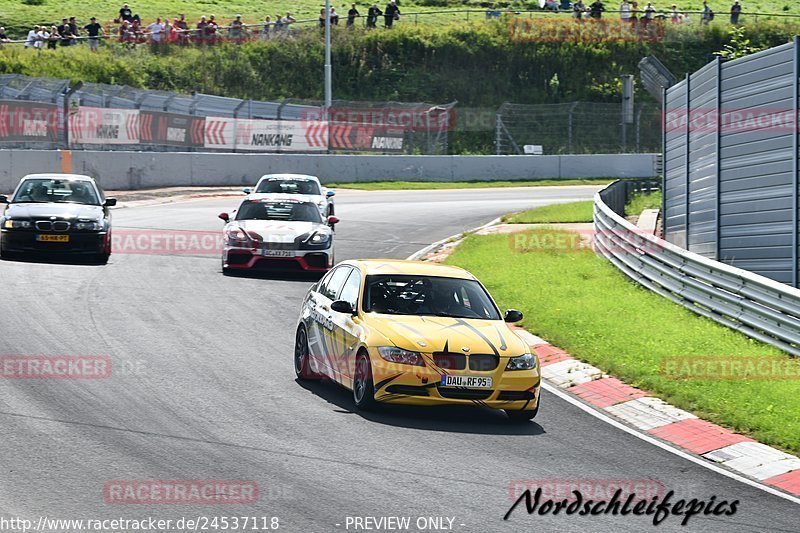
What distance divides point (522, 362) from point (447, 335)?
2.41ft

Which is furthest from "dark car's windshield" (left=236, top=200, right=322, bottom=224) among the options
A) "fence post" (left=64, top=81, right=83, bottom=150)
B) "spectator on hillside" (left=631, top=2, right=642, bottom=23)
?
"spectator on hillside" (left=631, top=2, right=642, bottom=23)

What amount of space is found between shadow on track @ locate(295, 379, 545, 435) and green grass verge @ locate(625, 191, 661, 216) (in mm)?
23220

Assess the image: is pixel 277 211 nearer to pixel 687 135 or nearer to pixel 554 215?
pixel 687 135

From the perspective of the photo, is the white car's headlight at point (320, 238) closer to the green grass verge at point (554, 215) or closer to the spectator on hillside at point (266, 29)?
the green grass verge at point (554, 215)

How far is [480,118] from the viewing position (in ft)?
185

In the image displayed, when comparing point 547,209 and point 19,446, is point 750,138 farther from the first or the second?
point 547,209

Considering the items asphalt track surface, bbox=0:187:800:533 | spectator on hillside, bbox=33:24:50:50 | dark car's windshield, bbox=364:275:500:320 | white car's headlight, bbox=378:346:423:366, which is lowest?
asphalt track surface, bbox=0:187:800:533

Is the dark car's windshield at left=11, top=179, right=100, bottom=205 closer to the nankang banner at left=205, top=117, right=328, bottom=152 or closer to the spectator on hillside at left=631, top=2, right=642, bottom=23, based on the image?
the nankang banner at left=205, top=117, right=328, bottom=152

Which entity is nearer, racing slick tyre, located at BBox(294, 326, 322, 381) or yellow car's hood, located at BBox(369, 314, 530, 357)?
yellow car's hood, located at BBox(369, 314, 530, 357)

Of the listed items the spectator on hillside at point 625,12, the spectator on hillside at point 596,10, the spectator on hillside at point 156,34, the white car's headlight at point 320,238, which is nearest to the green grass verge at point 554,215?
the white car's headlight at point 320,238

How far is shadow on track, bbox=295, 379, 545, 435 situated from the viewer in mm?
10852

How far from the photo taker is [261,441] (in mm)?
9898

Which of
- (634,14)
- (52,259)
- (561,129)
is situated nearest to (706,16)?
(634,14)

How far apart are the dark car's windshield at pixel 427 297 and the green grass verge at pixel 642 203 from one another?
22.5m
